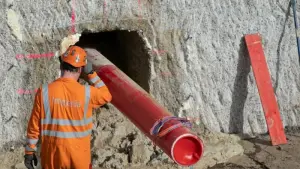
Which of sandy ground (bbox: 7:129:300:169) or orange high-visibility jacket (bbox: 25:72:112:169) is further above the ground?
orange high-visibility jacket (bbox: 25:72:112:169)

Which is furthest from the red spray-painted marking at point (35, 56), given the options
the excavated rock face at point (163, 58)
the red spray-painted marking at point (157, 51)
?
the red spray-painted marking at point (157, 51)

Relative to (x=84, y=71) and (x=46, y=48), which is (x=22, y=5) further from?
(x=84, y=71)

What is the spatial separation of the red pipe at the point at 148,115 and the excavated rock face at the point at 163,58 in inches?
27.7

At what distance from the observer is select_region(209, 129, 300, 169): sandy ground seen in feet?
15.8

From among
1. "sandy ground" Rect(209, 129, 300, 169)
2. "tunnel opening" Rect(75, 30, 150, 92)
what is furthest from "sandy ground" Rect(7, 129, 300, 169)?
"tunnel opening" Rect(75, 30, 150, 92)

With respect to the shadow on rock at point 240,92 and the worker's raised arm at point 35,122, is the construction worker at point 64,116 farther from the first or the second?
the shadow on rock at point 240,92

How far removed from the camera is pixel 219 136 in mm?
5281

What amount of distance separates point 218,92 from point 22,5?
2334mm

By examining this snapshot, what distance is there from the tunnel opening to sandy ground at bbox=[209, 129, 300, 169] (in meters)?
1.26

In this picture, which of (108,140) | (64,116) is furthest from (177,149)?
(108,140)

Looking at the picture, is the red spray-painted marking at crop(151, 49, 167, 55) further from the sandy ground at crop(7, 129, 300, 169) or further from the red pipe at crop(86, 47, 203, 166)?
the sandy ground at crop(7, 129, 300, 169)

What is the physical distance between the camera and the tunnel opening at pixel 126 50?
5.18m

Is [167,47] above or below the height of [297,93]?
above

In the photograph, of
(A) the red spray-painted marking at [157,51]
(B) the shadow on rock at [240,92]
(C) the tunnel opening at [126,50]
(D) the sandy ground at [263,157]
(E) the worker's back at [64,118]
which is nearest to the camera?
(E) the worker's back at [64,118]
